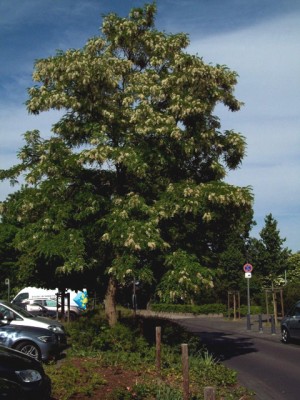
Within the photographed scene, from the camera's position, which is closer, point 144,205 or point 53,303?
point 144,205

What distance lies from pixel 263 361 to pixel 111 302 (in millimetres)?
4637

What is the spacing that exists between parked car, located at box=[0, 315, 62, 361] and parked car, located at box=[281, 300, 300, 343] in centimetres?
998

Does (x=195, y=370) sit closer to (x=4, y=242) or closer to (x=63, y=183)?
(x=63, y=183)

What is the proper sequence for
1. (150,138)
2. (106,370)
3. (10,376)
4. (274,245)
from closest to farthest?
1. (10,376)
2. (106,370)
3. (150,138)
4. (274,245)

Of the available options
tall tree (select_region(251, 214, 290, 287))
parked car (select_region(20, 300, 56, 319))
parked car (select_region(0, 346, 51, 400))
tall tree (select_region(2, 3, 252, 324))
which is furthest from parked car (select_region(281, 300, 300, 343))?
tall tree (select_region(251, 214, 290, 287))

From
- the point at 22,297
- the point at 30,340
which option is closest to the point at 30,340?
the point at 30,340

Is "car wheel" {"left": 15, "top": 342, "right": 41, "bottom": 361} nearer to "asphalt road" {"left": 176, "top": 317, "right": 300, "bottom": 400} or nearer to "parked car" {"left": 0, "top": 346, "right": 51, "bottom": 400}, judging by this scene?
"asphalt road" {"left": 176, "top": 317, "right": 300, "bottom": 400}

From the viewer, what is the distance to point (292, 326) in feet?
66.9

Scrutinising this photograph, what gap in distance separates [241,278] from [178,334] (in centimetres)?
3843

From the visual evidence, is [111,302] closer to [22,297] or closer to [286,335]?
[286,335]

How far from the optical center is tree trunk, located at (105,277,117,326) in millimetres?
15547

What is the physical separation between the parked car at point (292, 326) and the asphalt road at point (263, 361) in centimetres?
36

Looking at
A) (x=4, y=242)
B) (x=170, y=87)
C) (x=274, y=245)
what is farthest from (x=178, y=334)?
(x=274, y=245)

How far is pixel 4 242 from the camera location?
47312 millimetres
